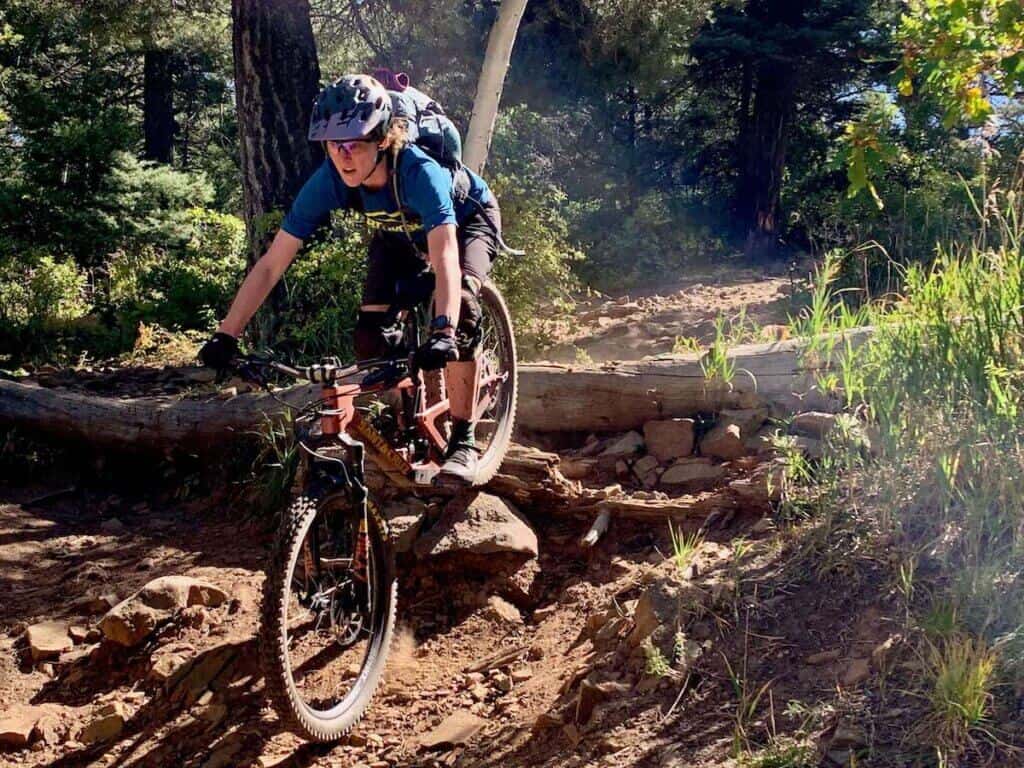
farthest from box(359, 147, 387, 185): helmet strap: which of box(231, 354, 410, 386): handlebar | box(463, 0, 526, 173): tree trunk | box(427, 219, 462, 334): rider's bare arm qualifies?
box(463, 0, 526, 173): tree trunk

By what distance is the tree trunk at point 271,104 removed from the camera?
7.65 meters

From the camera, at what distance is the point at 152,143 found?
1872 cm

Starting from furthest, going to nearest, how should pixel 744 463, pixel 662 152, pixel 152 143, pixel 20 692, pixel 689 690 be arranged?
pixel 152 143 → pixel 662 152 → pixel 744 463 → pixel 20 692 → pixel 689 690

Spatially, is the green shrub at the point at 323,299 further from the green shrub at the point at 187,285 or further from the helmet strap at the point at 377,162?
the helmet strap at the point at 377,162

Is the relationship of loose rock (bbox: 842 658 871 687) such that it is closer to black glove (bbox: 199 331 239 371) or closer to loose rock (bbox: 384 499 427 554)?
loose rock (bbox: 384 499 427 554)

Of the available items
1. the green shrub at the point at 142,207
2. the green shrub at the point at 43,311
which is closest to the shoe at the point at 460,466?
the green shrub at the point at 43,311

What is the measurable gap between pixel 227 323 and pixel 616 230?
39.6ft

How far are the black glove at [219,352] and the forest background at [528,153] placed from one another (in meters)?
3.38

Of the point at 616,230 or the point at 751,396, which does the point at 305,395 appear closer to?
the point at 751,396

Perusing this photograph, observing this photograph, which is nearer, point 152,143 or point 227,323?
point 227,323

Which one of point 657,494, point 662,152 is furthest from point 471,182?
point 662,152

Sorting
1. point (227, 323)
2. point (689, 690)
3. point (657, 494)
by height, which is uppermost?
point (227, 323)

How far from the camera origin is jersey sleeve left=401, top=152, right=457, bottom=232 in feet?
12.9

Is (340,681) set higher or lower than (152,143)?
lower
